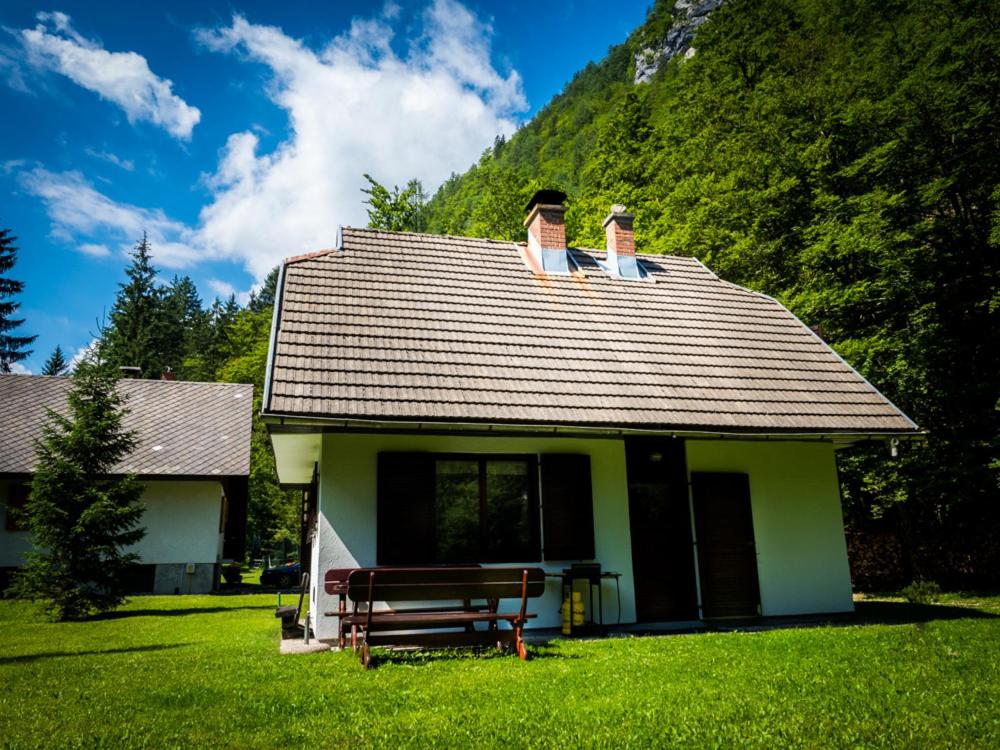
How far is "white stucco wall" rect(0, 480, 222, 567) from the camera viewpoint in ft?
59.3

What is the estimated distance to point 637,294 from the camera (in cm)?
1298

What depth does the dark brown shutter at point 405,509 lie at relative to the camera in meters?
8.72

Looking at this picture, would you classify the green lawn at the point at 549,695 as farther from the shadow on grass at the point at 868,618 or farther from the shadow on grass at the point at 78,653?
the shadow on grass at the point at 868,618

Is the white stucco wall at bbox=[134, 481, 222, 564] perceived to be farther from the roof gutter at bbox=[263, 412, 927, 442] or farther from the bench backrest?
the bench backrest

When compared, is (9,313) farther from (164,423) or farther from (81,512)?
(81,512)

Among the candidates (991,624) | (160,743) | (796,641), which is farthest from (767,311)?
(160,743)

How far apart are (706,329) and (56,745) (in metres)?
11.0

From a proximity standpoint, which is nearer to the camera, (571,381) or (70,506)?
(571,381)

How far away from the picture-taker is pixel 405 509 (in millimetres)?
8859

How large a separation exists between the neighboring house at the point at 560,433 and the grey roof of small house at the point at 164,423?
833cm

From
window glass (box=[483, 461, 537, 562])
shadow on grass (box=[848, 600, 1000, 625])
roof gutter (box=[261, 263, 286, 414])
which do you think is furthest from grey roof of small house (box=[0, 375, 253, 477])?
shadow on grass (box=[848, 600, 1000, 625])

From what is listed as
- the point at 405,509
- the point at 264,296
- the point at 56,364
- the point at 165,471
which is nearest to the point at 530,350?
the point at 405,509

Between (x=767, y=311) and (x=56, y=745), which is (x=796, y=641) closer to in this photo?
(x=56, y=745)

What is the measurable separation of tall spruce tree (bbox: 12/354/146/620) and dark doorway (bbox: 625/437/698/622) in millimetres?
9589
